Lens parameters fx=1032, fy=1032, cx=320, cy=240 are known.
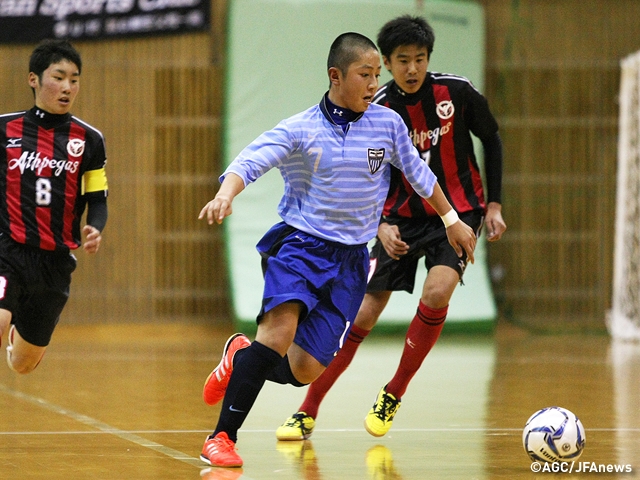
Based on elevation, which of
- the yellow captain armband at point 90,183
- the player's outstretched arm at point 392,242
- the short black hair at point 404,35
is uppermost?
the short black hair at point 404,35

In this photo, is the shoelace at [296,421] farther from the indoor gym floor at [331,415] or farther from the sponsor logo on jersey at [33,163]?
the sponsor logo on jersey at [33,163]

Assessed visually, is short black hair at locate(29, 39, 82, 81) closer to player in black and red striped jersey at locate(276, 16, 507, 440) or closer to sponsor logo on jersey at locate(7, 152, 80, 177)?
sponsor logo on jersey at locate(7, 152, 80, 177)

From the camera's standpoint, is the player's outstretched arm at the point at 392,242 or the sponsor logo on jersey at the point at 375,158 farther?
the player's outstretched arm at the point at 392,242

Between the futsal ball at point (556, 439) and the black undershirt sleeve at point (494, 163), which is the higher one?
the black undershirt sleeve at point (494, 163)

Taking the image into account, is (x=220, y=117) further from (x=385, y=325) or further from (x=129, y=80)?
(x=385, y=325)

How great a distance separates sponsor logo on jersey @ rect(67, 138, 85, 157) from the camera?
5.39 m

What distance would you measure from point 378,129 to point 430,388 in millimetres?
3186

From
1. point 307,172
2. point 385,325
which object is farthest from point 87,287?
point 307,172

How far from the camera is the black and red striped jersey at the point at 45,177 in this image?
5297 mm

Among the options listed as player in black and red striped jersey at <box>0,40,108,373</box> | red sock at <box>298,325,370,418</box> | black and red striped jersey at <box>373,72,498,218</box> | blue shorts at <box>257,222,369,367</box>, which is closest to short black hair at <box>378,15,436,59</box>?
black and red striped jersey at <box>373,72,498,218</box>

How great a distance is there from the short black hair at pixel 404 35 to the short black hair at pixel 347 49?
27.7 inches

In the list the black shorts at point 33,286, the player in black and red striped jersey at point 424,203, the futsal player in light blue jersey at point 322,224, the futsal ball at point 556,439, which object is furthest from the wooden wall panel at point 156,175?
the futsal ball at point 556,439

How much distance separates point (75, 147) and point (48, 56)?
484 mm

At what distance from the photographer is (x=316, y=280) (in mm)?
4273
